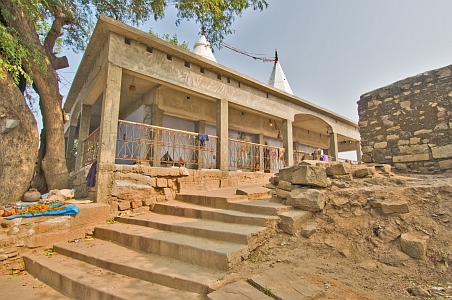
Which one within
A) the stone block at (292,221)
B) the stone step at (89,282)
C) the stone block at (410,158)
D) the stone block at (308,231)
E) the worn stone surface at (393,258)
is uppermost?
the stone block at (410,158)

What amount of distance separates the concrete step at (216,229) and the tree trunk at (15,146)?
2850 millimetres

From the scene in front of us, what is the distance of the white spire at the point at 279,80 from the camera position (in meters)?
18.0

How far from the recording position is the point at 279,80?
18453 millimetres

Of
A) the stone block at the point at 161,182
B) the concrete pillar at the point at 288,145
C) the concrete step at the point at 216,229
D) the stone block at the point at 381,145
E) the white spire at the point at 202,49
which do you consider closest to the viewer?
the concrete step at the point at 216,229

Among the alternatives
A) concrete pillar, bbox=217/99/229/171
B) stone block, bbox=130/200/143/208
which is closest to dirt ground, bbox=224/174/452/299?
stone block, bbox=130/200/143/208

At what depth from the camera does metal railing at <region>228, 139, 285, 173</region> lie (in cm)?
927

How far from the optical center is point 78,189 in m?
6.92

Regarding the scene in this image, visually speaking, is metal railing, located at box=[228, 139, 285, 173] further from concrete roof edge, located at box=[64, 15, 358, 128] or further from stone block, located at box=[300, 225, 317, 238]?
stone block, located at box=[300, 225, 317, 238]

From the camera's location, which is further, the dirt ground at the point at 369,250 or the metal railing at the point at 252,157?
the metal railing at the point at 252,157

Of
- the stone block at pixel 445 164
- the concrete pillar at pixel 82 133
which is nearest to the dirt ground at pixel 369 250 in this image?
the stone block at pixel 445 164

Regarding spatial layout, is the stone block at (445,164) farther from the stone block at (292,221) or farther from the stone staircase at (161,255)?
the stone staircase at (161,255)

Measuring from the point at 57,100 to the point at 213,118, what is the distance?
5.65 metres

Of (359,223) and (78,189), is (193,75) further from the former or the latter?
(359,223)

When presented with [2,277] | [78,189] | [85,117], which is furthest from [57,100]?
[2,277]
